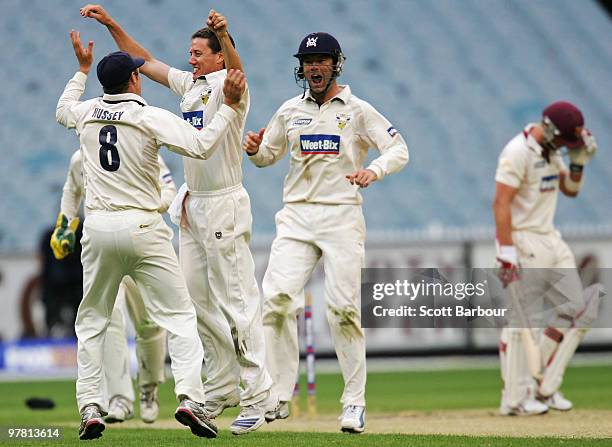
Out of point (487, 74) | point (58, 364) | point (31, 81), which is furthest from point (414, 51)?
point (58, 364)

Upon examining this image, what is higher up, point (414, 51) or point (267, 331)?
point (414, 51)

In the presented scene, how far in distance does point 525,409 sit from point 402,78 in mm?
19084

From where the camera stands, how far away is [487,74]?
1129 inches

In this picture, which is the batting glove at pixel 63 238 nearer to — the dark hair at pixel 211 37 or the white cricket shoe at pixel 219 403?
the white cricket shoe at pixel 219 403

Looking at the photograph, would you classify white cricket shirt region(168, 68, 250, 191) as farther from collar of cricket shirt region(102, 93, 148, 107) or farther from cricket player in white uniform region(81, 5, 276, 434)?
collar of cricket shirt region(102, 93, 148, 107)

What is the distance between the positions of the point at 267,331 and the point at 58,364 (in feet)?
32.5

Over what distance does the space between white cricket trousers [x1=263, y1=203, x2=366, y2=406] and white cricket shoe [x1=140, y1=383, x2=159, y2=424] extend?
1465mm

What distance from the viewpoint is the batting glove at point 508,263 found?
9.84 metres

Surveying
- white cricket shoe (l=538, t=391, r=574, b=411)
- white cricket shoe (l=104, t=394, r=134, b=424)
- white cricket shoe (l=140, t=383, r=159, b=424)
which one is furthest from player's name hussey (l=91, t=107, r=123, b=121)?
white cricket shoe (l=538, t=391, r=574, b=411)

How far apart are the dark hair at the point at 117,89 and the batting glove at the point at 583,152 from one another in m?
4.53

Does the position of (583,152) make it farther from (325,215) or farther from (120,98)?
(120,98)

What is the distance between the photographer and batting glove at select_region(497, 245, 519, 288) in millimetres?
9836

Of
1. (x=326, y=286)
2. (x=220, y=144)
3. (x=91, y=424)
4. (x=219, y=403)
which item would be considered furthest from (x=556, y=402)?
(x=91, y=424)

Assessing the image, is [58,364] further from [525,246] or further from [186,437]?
[186,437]
